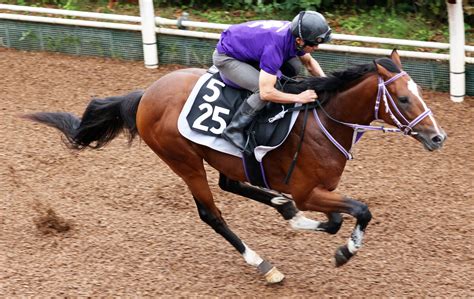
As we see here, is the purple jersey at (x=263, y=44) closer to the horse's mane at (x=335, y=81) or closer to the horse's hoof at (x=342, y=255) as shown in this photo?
the horse's mane at (x=335, y=81)

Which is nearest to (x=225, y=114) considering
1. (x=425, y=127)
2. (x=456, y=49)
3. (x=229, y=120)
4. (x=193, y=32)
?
(x=229, y=120)

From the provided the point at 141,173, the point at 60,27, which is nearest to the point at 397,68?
the point at 141,173

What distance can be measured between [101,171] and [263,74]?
2998 mm

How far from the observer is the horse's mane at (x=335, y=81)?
18.5ft

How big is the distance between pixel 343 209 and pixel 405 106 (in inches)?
34.3

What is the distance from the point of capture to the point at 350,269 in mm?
6312

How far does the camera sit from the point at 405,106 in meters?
5.51

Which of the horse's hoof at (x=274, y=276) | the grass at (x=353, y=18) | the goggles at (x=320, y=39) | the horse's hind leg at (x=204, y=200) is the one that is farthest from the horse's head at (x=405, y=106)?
the grass at (x=353, y=18)

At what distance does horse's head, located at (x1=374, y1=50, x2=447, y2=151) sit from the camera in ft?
17.9

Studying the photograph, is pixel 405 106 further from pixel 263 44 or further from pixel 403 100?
pixel 263 44

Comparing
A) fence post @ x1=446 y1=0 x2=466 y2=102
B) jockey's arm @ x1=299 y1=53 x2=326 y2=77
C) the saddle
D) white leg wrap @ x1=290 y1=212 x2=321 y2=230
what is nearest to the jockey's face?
the saddle

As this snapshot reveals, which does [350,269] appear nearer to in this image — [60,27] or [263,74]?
[263,74]

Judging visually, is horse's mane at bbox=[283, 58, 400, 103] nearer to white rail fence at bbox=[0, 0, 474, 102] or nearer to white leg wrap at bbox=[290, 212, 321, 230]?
white leg wrap at bbox=[290, 212, 321, 230]

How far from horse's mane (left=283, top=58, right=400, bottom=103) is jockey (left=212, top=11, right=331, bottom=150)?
10cm
